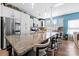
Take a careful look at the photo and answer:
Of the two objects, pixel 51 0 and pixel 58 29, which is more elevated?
pixel 51 0

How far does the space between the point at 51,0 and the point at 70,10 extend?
48 centimetres

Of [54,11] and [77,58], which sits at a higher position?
[54,11]

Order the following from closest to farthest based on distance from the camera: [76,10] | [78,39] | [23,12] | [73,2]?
[73,2] → [76,10] → [23,12] → [78,39]

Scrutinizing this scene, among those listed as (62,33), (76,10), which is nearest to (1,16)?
(62,33)

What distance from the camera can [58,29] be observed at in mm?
1819

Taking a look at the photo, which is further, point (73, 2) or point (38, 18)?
point (38, 18)

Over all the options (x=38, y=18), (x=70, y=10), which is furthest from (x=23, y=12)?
(x=70, y=10)

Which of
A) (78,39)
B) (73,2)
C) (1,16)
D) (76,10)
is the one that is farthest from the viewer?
(1,16)

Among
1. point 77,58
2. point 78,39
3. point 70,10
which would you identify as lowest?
point 77,58

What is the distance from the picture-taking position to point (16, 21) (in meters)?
2.24

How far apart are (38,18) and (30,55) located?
60 centimetres

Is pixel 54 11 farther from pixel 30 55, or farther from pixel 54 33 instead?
pixel 30 55

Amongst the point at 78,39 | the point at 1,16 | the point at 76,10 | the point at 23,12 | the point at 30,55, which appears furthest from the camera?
the point at 1,16

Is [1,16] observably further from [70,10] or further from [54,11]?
[70,10]
